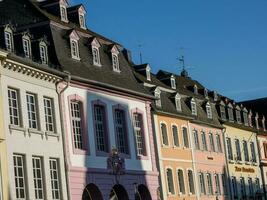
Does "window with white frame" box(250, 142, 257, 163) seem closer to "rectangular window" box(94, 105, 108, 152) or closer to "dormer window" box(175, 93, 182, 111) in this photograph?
"dormer window" box(175, 93, 182, 111)

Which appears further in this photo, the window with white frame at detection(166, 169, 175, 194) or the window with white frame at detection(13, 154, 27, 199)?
the window with white frame at detection(166, 169, 175, 194)

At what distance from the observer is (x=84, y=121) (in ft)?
150

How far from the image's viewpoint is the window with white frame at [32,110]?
41.1m

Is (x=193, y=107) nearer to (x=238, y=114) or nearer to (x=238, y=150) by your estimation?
(x=238, y=150)

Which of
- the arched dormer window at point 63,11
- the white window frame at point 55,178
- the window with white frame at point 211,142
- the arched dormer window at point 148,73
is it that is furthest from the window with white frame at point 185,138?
the white window frame at point 55,178

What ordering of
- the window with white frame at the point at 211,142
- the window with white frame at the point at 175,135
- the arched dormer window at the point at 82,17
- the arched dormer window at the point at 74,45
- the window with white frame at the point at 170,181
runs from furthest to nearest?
the window with white frame at the point at 211,142, the window with white frame at the point at 175,135, the window with white frame at the point at 170,181, the arched dormer window at the point at 82,17, the arched dormer window at the point at 74,45

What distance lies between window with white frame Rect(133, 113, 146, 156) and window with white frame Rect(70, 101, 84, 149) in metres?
6.94

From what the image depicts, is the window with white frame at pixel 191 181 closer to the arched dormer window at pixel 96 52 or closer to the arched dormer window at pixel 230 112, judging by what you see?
the arched dormer window at pixel 96 52

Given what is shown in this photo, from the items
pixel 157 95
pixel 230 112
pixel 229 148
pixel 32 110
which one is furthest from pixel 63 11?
pixel 230 112

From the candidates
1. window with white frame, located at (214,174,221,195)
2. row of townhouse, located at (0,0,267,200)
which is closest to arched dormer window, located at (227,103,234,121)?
row of townhouse, located at (0,0,267,200)

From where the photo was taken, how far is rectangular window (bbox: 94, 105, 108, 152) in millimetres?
47469

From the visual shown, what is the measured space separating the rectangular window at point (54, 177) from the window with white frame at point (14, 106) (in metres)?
3.43

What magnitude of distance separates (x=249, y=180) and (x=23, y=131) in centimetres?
4360

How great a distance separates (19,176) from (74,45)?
1145cm
